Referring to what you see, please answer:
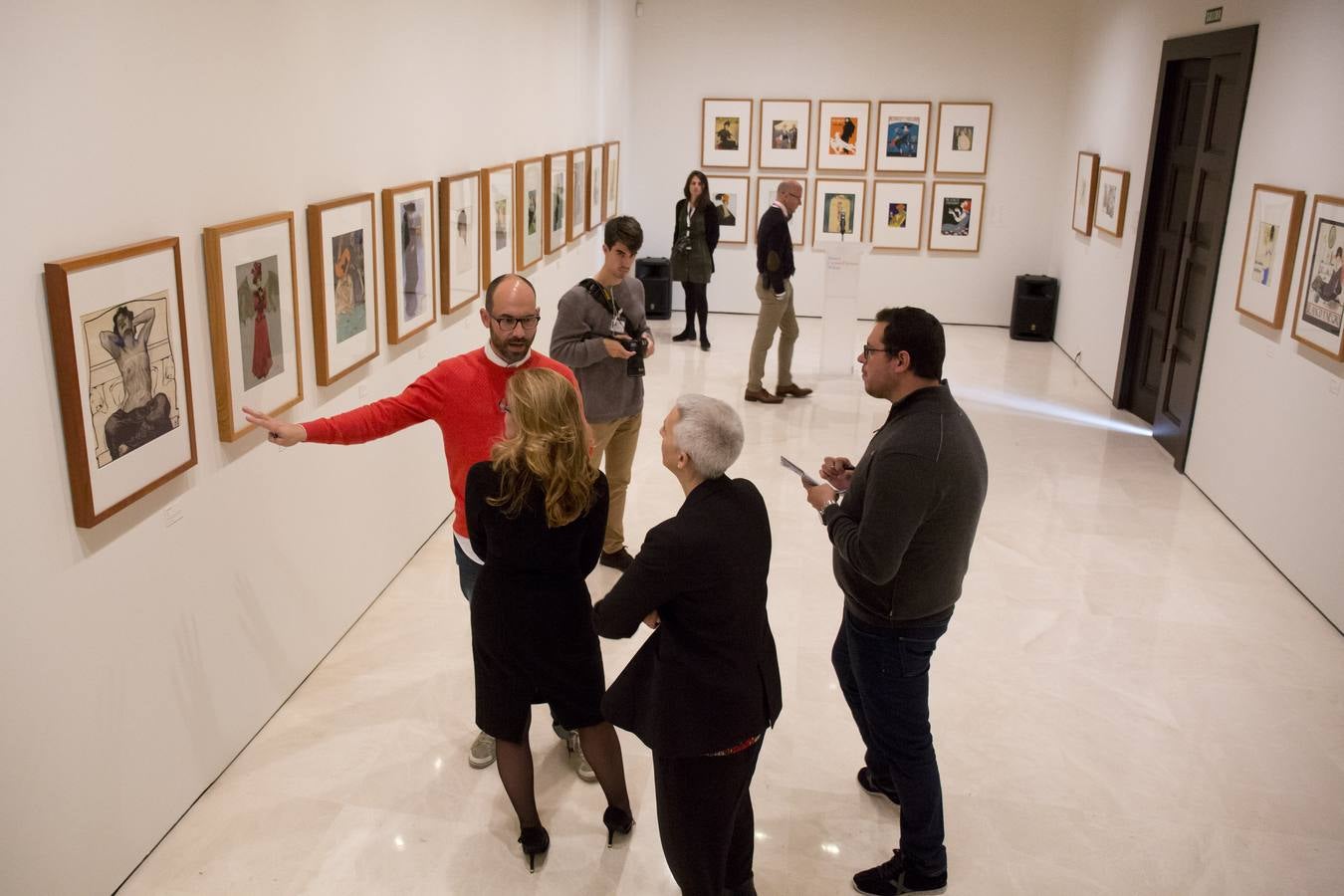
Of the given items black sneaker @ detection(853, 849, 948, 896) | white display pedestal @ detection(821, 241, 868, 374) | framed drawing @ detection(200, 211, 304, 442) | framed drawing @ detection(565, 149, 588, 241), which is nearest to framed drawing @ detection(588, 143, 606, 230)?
framed drawing @ detection(565, 149, 588, 241)

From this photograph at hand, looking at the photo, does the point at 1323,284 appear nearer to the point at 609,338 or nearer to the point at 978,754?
the point at 978,754

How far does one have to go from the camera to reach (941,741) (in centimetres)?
464

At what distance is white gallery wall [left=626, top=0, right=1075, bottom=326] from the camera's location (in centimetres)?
1281

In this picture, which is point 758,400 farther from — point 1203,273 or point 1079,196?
point 1079,196

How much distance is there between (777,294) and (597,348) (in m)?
4.61

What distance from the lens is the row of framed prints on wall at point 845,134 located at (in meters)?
13.1

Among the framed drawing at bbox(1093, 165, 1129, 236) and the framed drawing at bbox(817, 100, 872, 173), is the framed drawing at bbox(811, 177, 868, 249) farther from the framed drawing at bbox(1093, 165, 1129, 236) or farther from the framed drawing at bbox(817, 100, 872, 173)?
the framed drawing at bbox(1093, 165, 1129, 236)

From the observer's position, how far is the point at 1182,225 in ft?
29.2

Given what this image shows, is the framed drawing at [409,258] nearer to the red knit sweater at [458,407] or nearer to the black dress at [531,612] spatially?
the red knit sweater at [458,407]

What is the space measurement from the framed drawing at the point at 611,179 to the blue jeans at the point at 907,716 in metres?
8.83

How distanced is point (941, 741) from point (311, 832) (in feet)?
8.47

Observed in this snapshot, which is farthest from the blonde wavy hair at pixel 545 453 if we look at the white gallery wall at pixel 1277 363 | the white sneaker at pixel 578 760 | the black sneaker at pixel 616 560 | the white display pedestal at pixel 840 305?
the white display pedestal at pixel 840 305

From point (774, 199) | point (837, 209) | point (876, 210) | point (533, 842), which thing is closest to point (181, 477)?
point (533, 842)

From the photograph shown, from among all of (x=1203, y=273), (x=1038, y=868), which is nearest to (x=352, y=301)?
(x=1038, y=868)
